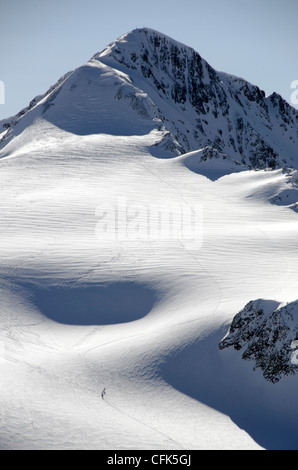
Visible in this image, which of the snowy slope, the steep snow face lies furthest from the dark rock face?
the steep snow face

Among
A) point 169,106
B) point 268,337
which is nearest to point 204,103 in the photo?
point 169,106

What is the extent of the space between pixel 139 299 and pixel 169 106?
56.3 metres

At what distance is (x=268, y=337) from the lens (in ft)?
35.8

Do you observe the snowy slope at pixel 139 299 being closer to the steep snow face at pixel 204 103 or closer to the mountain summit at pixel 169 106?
the mountain summit at pixel 169 106

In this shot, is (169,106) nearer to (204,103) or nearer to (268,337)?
(204,103)

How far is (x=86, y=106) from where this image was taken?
1698 inches

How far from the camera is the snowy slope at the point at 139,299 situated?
31.1 feet

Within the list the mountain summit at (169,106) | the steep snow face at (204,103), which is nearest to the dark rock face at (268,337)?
the mountain summit at (169,106)

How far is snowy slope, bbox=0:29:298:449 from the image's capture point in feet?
31.1

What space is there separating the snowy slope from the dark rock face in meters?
0.20

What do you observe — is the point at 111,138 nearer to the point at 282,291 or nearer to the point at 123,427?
the point at 282,291

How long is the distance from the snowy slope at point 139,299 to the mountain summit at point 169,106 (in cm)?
881

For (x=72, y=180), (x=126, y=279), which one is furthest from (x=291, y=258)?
(x=72, y=180)

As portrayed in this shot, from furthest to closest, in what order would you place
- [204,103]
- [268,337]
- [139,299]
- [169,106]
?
1. [204,103]
2. [169,106]
3. [139,299]
4. [268,337]
